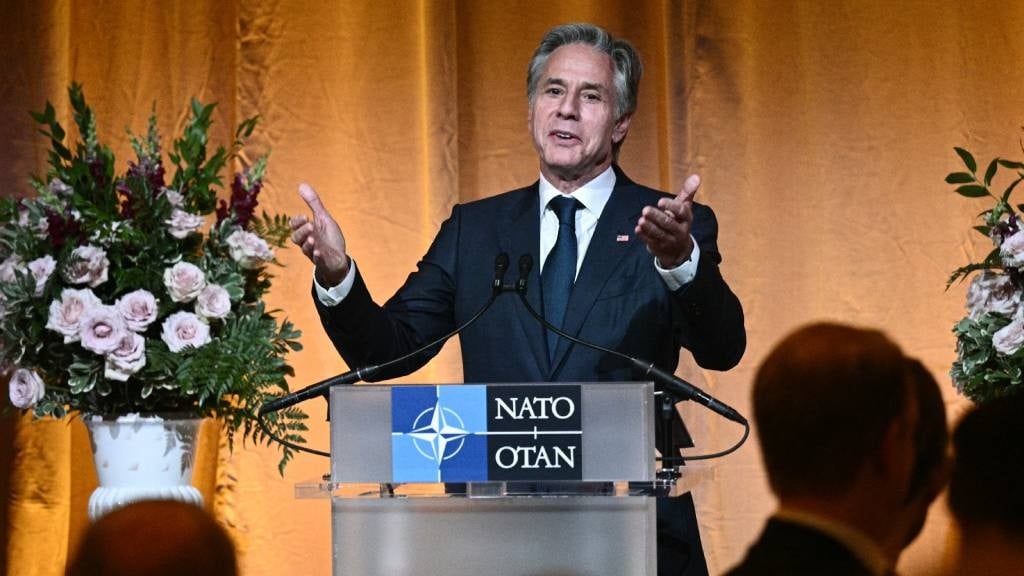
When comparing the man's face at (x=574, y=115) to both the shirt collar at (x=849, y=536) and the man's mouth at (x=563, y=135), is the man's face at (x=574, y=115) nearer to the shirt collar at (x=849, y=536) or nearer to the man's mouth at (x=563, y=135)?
the man's mouth at (x=563, y=135)

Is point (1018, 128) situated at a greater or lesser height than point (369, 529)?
greater

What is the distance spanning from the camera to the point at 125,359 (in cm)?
282

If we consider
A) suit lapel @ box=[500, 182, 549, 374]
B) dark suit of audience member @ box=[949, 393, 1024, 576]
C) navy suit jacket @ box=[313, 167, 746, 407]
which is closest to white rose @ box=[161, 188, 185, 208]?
navy suit jacket @ box=[313, 167, 746, 407]

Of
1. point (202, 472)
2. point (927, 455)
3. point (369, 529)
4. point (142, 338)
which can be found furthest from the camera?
point (202, 472)

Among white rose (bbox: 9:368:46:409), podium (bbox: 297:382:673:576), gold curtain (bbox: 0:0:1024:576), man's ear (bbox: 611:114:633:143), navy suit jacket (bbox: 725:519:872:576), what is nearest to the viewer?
navy suit jacket (bbox: 725:519:872:576)

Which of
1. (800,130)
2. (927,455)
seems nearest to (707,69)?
(800,130)

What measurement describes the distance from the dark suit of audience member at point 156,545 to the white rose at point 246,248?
1706 millimetres

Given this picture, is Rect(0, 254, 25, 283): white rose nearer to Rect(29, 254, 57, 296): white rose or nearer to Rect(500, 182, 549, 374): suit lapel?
Rect(29, 254, 57, 296): white rose

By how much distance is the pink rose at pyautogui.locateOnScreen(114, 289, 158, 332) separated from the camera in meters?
2.85

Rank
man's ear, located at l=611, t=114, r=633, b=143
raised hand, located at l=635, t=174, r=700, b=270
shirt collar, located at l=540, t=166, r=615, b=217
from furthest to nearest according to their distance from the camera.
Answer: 1. man's ear, located at l=611, t=114, r=633, b=143
2. shirt collar, located at l=540, t=166, r=615, b=217
3. raised hand, located at l=635, t=174, r=700, b=270

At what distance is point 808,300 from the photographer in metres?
4.62

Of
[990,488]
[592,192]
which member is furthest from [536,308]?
[990,488]

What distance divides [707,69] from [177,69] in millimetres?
1622

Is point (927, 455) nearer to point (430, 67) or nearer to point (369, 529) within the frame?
point (369, 529)
